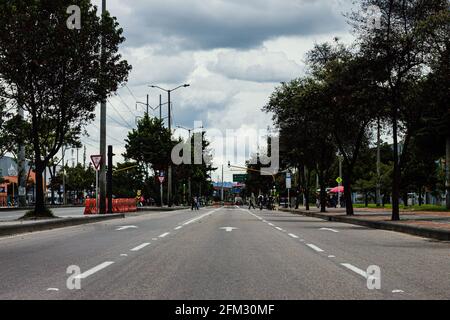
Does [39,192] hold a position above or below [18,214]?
above

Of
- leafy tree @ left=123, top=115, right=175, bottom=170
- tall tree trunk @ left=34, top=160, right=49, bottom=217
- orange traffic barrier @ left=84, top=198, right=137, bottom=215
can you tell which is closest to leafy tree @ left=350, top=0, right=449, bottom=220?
tall tree trunk @ left=34, top=160, right=49, bottom=217

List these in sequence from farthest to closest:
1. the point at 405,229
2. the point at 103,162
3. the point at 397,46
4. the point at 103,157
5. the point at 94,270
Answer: the point at 103,157 < the point at 103,162 < the point at 397,46 < the point at 405,229 < the point at 94,270

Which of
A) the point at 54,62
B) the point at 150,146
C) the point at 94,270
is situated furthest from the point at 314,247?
the point at 150,146

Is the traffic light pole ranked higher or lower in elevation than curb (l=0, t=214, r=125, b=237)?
higher

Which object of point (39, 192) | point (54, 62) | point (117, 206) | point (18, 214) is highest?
point (54, 62)

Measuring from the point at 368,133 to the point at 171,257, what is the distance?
34090 mm

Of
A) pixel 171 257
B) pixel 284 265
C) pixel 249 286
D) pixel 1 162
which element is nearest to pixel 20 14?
pixel 171 257

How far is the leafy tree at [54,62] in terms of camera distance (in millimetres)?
27109

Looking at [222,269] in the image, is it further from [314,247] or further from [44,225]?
[44,225]

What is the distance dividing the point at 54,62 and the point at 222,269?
19510mm

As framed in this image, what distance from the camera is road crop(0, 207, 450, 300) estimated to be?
7.96 meters

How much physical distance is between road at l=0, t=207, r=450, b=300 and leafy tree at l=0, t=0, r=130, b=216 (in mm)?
12737

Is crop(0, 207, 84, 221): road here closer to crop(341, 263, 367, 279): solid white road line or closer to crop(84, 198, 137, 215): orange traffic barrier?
crop(84, 198, 137, 215): orange traffic barrier

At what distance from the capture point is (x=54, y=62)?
2756 cm
